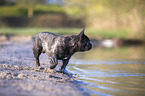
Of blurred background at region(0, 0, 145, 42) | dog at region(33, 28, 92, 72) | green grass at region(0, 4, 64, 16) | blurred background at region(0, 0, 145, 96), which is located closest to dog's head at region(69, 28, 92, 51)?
dog at region(33, 28, 92, 72)

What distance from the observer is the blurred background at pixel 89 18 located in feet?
70.5

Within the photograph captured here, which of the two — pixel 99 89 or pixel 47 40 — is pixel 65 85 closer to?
pixel 99 89

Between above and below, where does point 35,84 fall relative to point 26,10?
below

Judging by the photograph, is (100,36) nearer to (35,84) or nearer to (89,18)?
(89,18)

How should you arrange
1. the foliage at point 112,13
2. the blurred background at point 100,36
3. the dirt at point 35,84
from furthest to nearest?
the foliage at point 112,13
the blurred background at point 100,36
the dirt at point 35,84

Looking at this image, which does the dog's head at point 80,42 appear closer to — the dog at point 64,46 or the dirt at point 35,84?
the dog at point 64,46

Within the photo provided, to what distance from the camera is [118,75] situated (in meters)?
7.61

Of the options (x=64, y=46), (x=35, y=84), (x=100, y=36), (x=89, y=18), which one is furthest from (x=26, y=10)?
(x=35, y=84)

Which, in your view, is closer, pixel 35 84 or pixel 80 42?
pixel 35 84

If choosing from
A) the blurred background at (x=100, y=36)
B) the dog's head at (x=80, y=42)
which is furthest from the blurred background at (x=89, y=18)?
the dog's head at (x=80, y=42)

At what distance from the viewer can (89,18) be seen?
→ 3216 cm

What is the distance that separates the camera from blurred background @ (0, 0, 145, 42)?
21484 millimetres

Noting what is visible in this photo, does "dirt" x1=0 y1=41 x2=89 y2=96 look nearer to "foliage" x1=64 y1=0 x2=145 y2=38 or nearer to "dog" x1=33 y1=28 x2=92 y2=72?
"dog" x1=33 y1=28 x2=92 y2=72

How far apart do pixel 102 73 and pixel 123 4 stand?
16.5 metres
